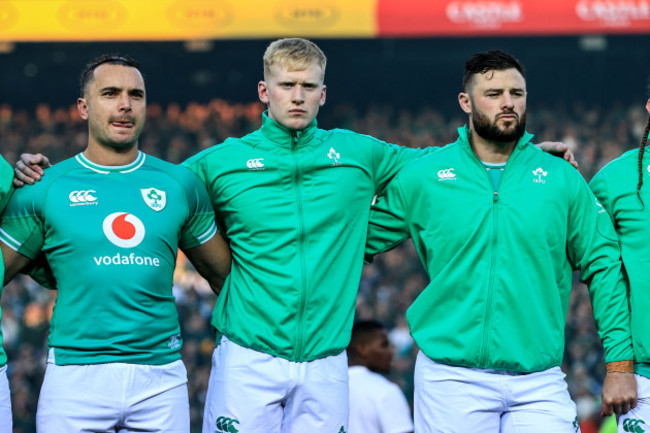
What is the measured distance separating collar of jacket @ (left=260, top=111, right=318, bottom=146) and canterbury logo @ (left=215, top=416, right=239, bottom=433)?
117 centimetres

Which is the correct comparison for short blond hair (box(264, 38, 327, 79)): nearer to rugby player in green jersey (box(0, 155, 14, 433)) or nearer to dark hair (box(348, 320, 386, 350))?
rugby player in green jersey (box(0, 155, 14, 433))

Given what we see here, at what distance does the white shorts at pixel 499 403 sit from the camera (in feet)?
12.9

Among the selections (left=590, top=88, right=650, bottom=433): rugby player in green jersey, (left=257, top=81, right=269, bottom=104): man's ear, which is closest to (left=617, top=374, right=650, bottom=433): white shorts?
(left=590, top=88, right=650, bottom=433): rugby player in green jersey

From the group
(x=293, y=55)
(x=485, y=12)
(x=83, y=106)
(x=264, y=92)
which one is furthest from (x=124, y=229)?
(x=485, y=12)

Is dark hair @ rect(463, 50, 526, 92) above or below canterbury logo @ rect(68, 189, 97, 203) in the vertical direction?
above

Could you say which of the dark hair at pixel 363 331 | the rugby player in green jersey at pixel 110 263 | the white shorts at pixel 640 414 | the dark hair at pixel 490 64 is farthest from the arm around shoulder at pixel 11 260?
the white shorts at pixel 640 414

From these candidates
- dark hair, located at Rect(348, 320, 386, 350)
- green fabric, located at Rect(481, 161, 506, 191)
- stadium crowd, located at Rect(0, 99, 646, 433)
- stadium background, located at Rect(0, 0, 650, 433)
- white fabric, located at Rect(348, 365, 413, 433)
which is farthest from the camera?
stadium background, located at Rect(0, 0, 650, 433)

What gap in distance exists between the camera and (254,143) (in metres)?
4.31

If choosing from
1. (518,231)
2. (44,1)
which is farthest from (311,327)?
(44,1)

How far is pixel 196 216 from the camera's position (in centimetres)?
418

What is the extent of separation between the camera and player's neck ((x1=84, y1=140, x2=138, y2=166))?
4.11 metres

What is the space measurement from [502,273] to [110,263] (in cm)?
154

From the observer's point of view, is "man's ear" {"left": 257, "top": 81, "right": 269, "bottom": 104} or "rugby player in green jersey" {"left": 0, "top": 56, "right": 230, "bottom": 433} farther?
"man's ear" {"left": 257, "top": 81, "right": 269, "bottom": 104}

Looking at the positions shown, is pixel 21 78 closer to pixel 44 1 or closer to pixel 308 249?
pixel 44 1
